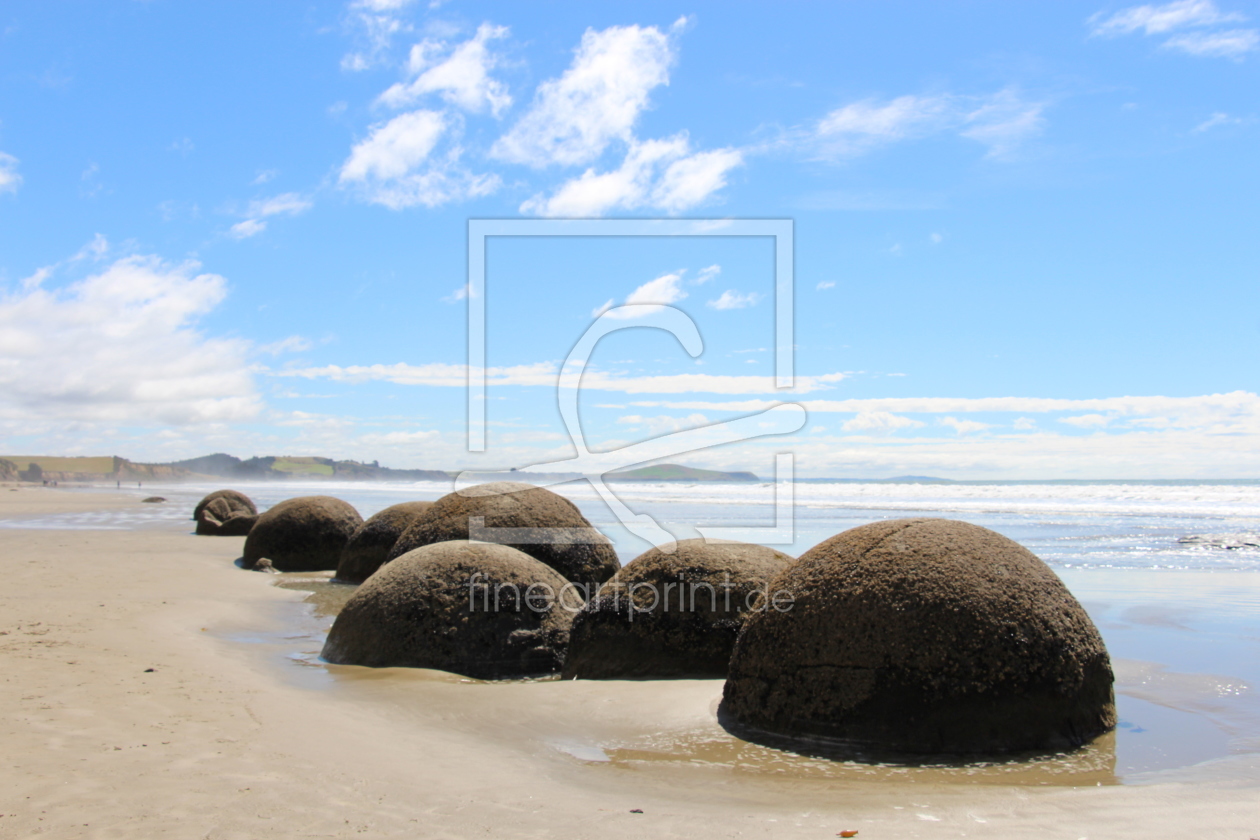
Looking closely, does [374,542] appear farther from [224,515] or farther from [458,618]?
[224,515]

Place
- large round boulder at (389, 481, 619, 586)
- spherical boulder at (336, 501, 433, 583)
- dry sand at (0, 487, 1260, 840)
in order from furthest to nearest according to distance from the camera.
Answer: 1. spherical boulder at (336, 501, 433, 583)
2. large round boulder at (389, 481, 619, 586)
3. dry sand at (0, 487, 1260, 840)

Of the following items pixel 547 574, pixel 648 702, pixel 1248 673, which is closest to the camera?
pixel 648 702

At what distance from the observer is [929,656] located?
5.82 metres

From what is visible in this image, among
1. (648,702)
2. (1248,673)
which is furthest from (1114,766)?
(1248,673)

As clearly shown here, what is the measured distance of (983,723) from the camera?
576cm

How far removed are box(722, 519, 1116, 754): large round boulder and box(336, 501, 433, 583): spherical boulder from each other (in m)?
10.4

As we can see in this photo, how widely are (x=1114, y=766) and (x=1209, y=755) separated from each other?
88 centimetres

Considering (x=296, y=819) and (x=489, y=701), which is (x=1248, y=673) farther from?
(x=296, y=819)

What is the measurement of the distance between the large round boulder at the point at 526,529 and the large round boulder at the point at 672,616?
3.14 m

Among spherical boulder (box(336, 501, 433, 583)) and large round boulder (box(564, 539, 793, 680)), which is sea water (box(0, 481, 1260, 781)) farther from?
spherical boulder (box(336, 501, 433, 583))

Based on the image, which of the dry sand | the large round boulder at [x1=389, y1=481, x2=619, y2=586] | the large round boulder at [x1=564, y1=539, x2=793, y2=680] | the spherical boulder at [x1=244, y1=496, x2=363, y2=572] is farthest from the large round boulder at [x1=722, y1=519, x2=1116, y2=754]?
the spherical boulder at [x1=244, y1=496, x2=363, y2=572]

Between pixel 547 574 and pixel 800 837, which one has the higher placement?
pixel 547 574

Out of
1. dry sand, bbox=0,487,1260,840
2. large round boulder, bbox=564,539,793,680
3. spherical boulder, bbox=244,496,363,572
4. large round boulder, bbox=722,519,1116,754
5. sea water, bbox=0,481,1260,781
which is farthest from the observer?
spherical boulder, bbox=244,496,363,572

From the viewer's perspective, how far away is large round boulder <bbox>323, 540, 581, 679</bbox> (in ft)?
28.7
